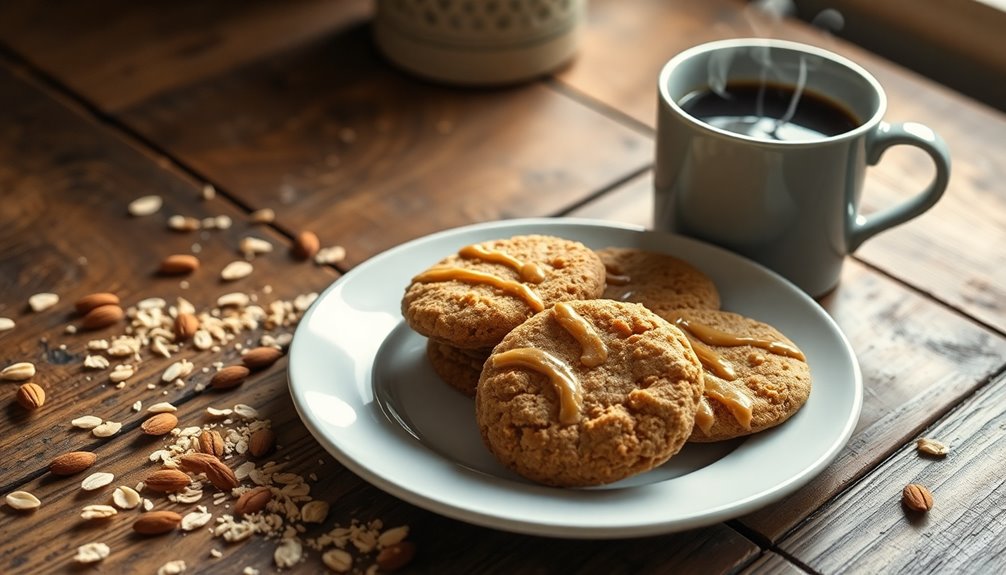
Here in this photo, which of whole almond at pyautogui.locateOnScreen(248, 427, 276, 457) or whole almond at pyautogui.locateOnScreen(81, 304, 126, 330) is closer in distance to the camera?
whole almond at pyautogui.locateOnScreen(248, 427, 276, 457)

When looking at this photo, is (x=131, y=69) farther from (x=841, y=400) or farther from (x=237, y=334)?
(x=841, y=400)

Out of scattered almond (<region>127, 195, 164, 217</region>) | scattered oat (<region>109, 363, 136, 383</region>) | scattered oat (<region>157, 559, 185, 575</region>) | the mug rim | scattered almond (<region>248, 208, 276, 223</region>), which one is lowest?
scattered oat (<region>157, 559, 185, 575</region>)

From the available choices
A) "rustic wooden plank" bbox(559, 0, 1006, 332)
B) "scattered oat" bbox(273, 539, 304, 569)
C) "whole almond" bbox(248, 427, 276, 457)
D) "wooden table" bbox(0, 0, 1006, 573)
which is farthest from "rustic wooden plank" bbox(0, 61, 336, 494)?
"rustic wooden plank" bbox(559, 0, 1006, 332)

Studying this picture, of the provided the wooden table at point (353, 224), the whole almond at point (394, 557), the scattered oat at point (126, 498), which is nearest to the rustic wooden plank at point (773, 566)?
the wooden table at point (353, 224)

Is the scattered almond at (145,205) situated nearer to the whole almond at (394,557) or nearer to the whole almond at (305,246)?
the whole almond at (305,246)

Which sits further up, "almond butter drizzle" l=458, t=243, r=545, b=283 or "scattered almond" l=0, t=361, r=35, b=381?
"almond butter drizzle" l=458, t=243, r=545, b=283

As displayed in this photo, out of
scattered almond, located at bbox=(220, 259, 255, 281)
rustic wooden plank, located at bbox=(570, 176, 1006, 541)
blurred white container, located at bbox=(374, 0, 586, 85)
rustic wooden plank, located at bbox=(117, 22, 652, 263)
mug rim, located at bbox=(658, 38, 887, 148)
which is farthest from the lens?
blurred white container, located at bbox=(374, 0, 586, 85)

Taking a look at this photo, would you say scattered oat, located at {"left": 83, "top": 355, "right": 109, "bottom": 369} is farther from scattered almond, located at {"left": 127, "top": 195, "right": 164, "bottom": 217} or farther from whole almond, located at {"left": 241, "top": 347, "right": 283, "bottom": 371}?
scattered almond, located at {"left": 127, "top": 195, "right": 164, "bottom": 217}
